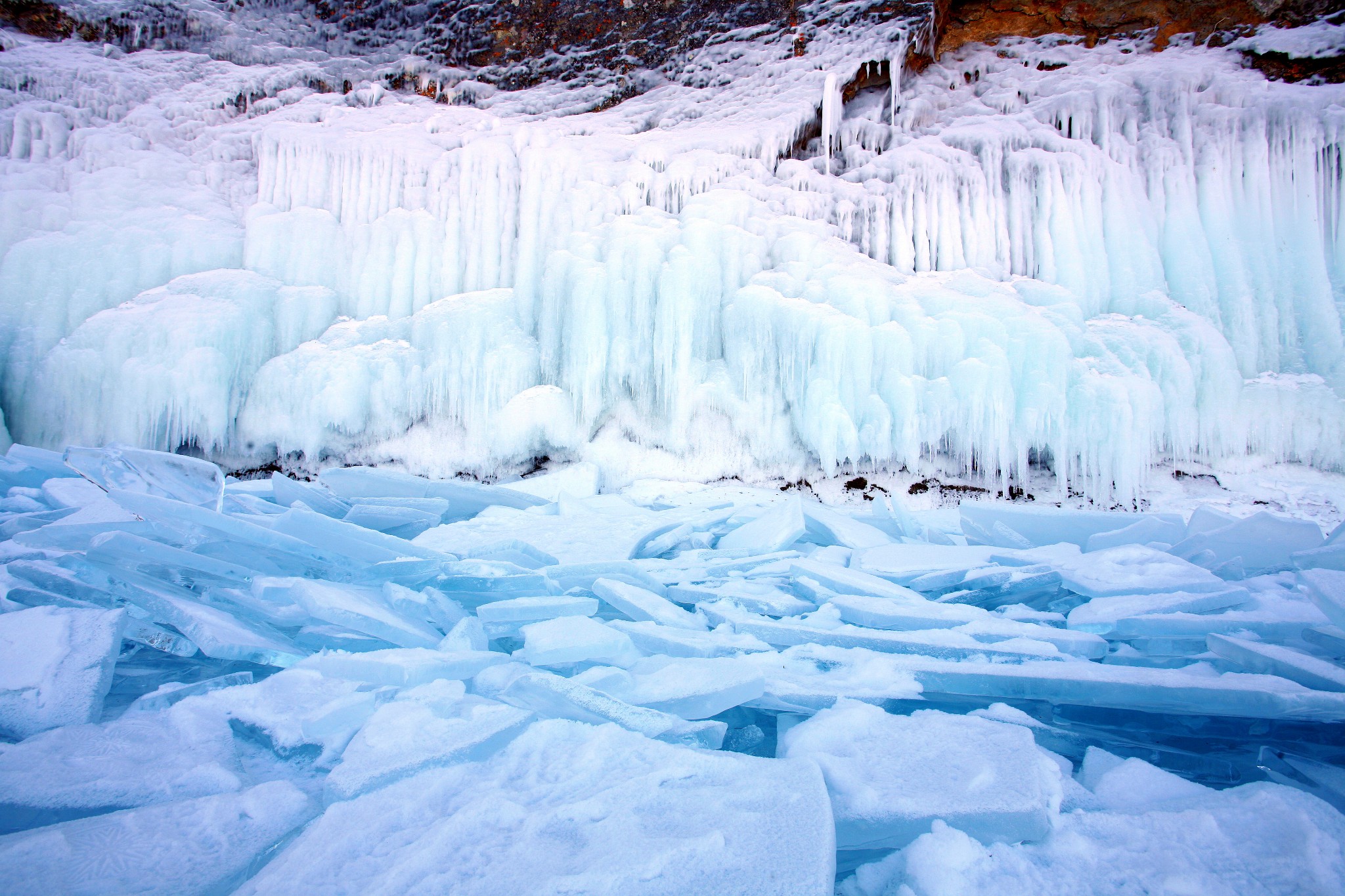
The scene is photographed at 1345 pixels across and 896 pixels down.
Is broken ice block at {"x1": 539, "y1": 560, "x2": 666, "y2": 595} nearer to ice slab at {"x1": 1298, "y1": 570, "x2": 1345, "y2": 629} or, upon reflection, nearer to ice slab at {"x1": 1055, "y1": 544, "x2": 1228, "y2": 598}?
ice slab at {"x1": 1055, "y1": 544, "x2": 1228, "y2": 598}

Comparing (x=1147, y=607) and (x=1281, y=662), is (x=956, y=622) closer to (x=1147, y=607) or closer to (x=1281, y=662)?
(x=1147, y=607)

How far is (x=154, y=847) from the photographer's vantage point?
3.22 ft

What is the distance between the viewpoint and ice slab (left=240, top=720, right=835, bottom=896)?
3.02 ft

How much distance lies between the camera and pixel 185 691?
59.9 inches

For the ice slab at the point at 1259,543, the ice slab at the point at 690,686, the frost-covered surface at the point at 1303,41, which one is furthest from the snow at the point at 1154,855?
the frost-covered surface at the point at 1303,41

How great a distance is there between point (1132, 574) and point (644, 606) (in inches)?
77.2

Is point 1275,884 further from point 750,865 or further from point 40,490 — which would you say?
point 40,490

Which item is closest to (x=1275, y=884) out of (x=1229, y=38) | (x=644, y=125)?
(x=644, y=125)

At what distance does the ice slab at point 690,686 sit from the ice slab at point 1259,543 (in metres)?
2.71

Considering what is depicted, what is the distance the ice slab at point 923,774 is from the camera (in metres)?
1.09

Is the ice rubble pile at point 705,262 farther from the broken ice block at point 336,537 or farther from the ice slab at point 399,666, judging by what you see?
the ice slab at point 399,666

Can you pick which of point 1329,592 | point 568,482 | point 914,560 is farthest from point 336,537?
point 1329,592

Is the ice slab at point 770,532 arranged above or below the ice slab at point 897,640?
above

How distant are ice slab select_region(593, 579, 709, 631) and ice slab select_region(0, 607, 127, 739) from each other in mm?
1369
